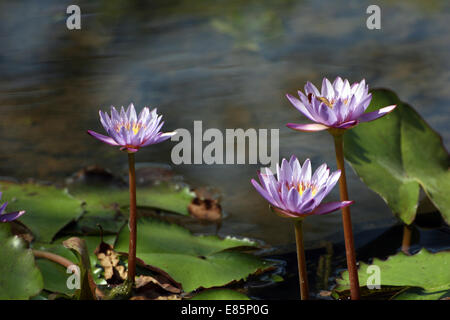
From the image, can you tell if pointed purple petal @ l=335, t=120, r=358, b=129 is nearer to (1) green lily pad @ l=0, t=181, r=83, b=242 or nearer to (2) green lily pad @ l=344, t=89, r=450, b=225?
(2) green lily pad @ l=344, t=89, r=450, b=225

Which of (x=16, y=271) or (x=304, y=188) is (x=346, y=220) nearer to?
(x=304, y=188)

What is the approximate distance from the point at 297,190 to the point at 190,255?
1.58 ft

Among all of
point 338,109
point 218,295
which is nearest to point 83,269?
point 218,295

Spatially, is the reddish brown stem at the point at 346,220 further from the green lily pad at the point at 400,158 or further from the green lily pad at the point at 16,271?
the green lily pad at the point at 16,271

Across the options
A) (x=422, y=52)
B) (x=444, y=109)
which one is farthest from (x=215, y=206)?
(x=422, y=52)

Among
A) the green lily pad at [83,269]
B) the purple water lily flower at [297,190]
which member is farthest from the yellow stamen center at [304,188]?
the green lily pad at [83,269]

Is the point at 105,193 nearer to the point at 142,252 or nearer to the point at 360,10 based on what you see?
the point at 142,252

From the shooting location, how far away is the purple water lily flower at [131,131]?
3.53 ft

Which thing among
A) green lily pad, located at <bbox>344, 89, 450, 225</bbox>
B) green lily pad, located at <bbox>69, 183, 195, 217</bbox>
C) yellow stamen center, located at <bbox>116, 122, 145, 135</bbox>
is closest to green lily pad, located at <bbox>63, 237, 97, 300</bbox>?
yellow stamen center, located at <bbox>116, 122, 145, 135</bbox>

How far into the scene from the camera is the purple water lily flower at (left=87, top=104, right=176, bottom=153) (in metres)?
1.08

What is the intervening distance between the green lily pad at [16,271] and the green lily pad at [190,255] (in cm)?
27

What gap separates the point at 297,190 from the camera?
97cm

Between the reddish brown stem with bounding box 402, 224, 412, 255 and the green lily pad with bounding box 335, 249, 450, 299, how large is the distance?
8.3 inches

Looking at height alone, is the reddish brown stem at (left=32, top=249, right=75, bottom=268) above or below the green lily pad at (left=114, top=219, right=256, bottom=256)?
below
